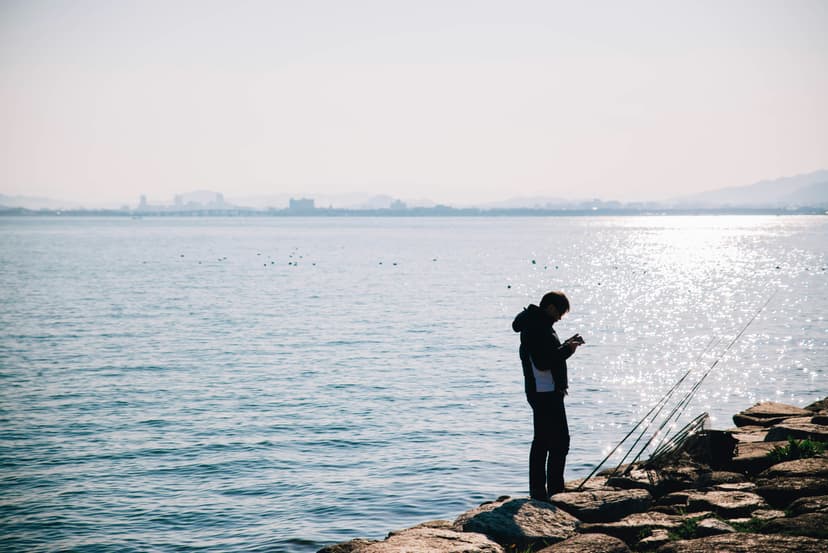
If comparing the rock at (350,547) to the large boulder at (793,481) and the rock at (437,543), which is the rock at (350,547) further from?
the large boulder at (793,481)

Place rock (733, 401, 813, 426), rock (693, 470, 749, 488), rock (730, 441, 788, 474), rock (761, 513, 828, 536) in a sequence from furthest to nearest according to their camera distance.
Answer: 1. rock (733, 401, 813, 426)
2. rock (730, 441, 788, 474)
3. rock (693, 470, 749, 488)
4. rock (761, 513, 828, 536)

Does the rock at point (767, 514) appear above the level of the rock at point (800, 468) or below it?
below

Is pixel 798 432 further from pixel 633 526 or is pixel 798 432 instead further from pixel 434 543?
pixel 434 543

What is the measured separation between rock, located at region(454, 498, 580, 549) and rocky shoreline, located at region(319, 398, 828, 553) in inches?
0.5

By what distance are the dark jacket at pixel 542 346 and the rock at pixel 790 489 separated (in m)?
2.94

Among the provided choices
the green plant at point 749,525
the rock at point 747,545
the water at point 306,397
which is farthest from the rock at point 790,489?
the water at point 306,397

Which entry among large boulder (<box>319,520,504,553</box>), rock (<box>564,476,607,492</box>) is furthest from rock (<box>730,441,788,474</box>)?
large boulder (<box>319,520,504,553</box>)

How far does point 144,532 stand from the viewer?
13.0 meters

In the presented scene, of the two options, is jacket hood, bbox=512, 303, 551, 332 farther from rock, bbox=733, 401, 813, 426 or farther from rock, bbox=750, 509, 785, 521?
rock, bbox=733, 401, 813, 426

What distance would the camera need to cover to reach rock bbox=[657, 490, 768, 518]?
32.4 ft

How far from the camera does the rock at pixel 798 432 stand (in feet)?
41.8

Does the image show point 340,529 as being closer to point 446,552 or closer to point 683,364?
point 446,552

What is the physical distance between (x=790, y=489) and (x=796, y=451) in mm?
1967

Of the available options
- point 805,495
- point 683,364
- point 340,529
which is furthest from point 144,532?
point 683,364
